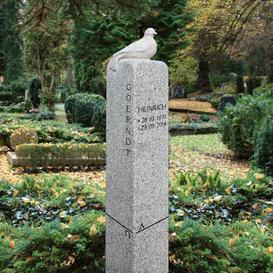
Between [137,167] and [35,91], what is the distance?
2245 cm

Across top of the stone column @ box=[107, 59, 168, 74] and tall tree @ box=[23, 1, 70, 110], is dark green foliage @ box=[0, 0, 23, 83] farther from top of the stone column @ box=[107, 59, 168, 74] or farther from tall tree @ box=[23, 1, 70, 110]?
top of the stone column @ box=[107, 59, 168, 74]

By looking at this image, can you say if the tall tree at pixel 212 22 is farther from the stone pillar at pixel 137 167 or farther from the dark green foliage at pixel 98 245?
the stone pillar at pixel 137 167

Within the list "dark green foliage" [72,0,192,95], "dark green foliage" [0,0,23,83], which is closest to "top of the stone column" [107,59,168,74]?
"dark green foliage" [72,0,192,95]

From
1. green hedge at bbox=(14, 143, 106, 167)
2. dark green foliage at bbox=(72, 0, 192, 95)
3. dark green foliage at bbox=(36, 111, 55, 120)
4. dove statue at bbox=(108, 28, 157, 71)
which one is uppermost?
dark green foliage at bbox=(72, 0, 192, 95)

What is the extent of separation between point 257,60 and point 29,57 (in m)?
16.2

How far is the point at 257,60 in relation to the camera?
3422 cm

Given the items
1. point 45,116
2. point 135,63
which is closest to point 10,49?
point 45,116

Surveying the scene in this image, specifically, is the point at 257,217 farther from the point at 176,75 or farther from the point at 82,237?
the point at 176,75

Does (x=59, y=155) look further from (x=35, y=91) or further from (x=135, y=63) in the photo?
(x=35, y=91)

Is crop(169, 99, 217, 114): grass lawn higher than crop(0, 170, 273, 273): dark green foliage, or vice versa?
crop(0, 170, 273, 273): dark green foliage

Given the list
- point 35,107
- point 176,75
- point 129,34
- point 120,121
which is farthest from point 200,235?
point 176,75

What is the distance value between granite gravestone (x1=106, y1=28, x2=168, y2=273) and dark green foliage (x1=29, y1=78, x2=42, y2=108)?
72.6 ft

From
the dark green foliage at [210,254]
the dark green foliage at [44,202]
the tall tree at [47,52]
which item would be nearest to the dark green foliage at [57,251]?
the dark green foliage at [210,254]

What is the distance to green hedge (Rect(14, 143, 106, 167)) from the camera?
1029 cm
